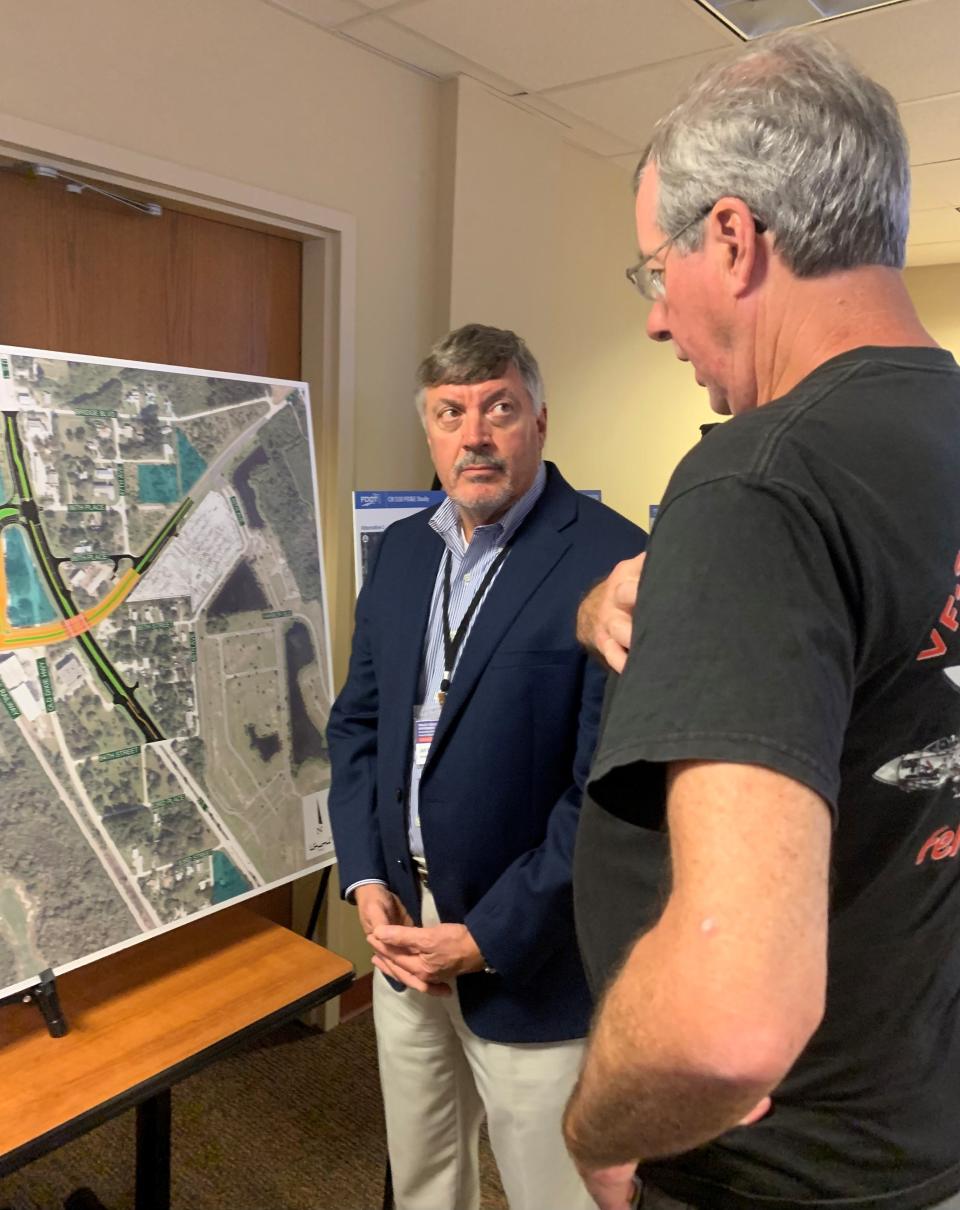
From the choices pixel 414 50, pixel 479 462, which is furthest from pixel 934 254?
pixel 479 462

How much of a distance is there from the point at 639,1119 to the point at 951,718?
13.8 inches

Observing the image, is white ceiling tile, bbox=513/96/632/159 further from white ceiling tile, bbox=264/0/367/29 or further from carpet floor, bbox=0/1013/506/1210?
carpet floor, bbox=0/1013/506/1210

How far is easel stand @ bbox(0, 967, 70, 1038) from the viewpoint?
4.30ft

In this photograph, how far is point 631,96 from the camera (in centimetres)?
256

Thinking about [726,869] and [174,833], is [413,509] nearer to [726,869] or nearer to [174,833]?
[174,833]

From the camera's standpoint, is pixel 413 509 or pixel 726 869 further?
pixel 413 509

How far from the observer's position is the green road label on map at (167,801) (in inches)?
58.1

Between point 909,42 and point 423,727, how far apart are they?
2.10 m

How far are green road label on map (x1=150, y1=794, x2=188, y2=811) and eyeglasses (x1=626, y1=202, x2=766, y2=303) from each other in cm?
114

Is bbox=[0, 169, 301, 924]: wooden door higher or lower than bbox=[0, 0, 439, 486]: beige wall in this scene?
lower

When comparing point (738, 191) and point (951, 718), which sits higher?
point (738, 191)

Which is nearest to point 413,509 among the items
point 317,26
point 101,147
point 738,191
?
point 101,147

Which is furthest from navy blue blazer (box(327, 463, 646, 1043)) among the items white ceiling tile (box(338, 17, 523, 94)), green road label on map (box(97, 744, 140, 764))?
white ceiling tile (box(338, 17, 523, 94))

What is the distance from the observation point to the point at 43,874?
4.35 ft
